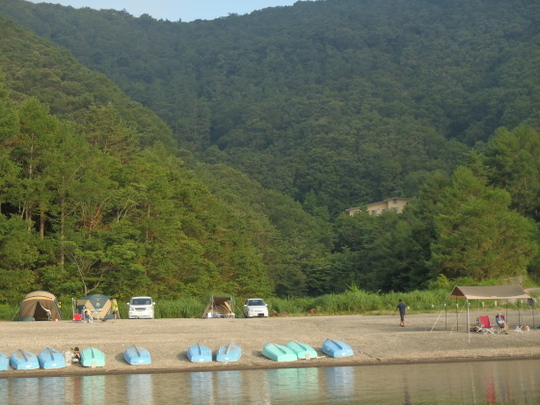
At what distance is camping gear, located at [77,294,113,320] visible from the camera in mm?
45534

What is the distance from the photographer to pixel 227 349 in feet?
95.0

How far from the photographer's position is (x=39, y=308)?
150ft

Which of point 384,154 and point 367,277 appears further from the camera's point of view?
point 384,154

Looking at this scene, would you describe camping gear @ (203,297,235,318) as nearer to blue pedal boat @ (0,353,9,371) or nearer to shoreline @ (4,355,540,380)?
shoreline @ (4,355,540,380)

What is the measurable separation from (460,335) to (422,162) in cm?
14087

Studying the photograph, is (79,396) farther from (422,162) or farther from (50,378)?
(422,162)

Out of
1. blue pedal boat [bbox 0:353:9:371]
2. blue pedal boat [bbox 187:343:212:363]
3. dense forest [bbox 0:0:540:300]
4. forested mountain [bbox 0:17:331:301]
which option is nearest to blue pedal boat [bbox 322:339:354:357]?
blue pedal boat [bbox 187:343:212:363]

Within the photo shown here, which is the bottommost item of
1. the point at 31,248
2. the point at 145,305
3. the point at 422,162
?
the point at 145,305

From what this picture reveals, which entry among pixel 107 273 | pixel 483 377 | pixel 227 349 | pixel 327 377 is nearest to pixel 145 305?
pixel 107 273

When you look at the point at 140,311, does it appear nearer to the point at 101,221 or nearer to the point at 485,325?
the point at 101,221

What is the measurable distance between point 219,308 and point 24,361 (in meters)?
23.8

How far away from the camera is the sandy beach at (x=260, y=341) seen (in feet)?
91.9

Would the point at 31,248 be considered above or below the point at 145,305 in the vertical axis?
above

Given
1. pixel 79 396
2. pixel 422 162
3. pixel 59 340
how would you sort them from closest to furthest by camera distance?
pixel 79 396 < pixel 59 340 < pixel 422 162
